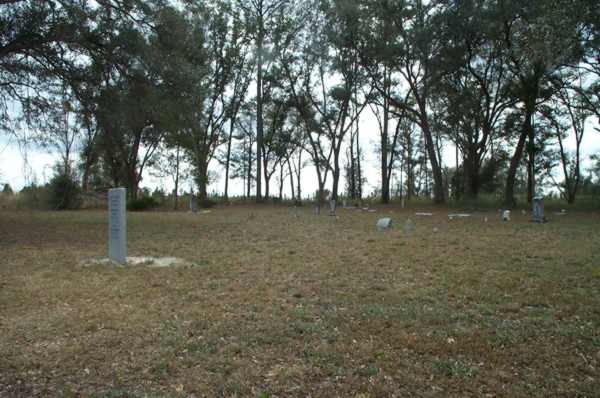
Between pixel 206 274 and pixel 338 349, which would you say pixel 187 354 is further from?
pixel 206 274

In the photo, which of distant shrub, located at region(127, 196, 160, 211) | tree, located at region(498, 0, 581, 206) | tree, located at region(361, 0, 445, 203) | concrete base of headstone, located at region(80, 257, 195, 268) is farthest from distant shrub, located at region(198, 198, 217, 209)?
concrete base of headstone, located at region(80, 257, 195, 268)

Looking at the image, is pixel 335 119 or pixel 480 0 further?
pixel 335 119

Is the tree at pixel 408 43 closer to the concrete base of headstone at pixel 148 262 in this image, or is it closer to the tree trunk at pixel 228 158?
the tree trunk at pixel 228 158

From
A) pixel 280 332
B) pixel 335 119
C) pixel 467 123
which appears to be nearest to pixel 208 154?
pixel 335 119

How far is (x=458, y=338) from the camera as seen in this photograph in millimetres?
3521

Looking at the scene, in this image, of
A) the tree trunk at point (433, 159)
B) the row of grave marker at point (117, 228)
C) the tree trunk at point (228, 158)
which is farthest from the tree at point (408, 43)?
the row of grave marker at point (117, 228)

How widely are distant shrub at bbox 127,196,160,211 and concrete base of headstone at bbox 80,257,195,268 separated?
751 inches

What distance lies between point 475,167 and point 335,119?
971 cm

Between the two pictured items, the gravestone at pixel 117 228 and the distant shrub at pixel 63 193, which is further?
the distant shrub at pixel 63 193

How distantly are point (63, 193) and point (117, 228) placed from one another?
19.3 meters

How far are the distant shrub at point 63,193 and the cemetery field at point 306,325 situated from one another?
57.7 feet

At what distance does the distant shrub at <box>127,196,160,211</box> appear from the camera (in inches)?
988

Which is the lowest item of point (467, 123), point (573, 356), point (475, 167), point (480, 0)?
point (573, 356)

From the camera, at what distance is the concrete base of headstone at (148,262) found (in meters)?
6.69
